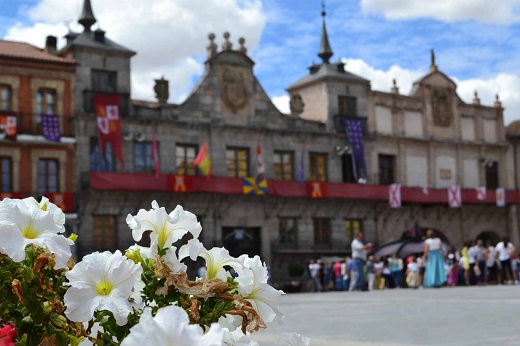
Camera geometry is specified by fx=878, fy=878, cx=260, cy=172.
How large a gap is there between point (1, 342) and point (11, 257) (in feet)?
1.72

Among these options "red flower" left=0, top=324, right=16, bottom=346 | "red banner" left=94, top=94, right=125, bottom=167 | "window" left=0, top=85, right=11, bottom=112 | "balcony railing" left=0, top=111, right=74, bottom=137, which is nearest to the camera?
"red flower" left=0, top=324, right=16, bottom=346

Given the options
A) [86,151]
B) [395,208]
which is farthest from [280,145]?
[86,151]

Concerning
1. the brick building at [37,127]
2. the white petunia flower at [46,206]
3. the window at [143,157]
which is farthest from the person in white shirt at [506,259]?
the white petunia flower at [46,206]

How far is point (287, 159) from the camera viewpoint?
41875 mm

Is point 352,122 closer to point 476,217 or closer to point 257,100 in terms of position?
point 257,100

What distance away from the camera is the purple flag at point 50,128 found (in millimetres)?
34844

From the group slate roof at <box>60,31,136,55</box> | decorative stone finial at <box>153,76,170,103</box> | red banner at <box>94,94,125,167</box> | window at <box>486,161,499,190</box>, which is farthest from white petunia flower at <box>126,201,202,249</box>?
window at <box>486,161,499,190</box>

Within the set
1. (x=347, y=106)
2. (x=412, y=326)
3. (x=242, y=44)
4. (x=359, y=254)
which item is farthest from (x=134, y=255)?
(x=347, y=106)

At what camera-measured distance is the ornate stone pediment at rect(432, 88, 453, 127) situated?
1869 inches

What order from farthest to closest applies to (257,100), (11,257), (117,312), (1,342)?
(257,100) < (11,257) < (117,312) < (1,342)

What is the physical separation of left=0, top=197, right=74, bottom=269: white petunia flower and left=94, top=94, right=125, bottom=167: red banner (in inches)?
1330

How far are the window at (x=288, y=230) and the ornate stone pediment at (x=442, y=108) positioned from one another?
36.3 ft

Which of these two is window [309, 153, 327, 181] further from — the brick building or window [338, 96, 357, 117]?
the brick building

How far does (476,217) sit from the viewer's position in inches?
1850
